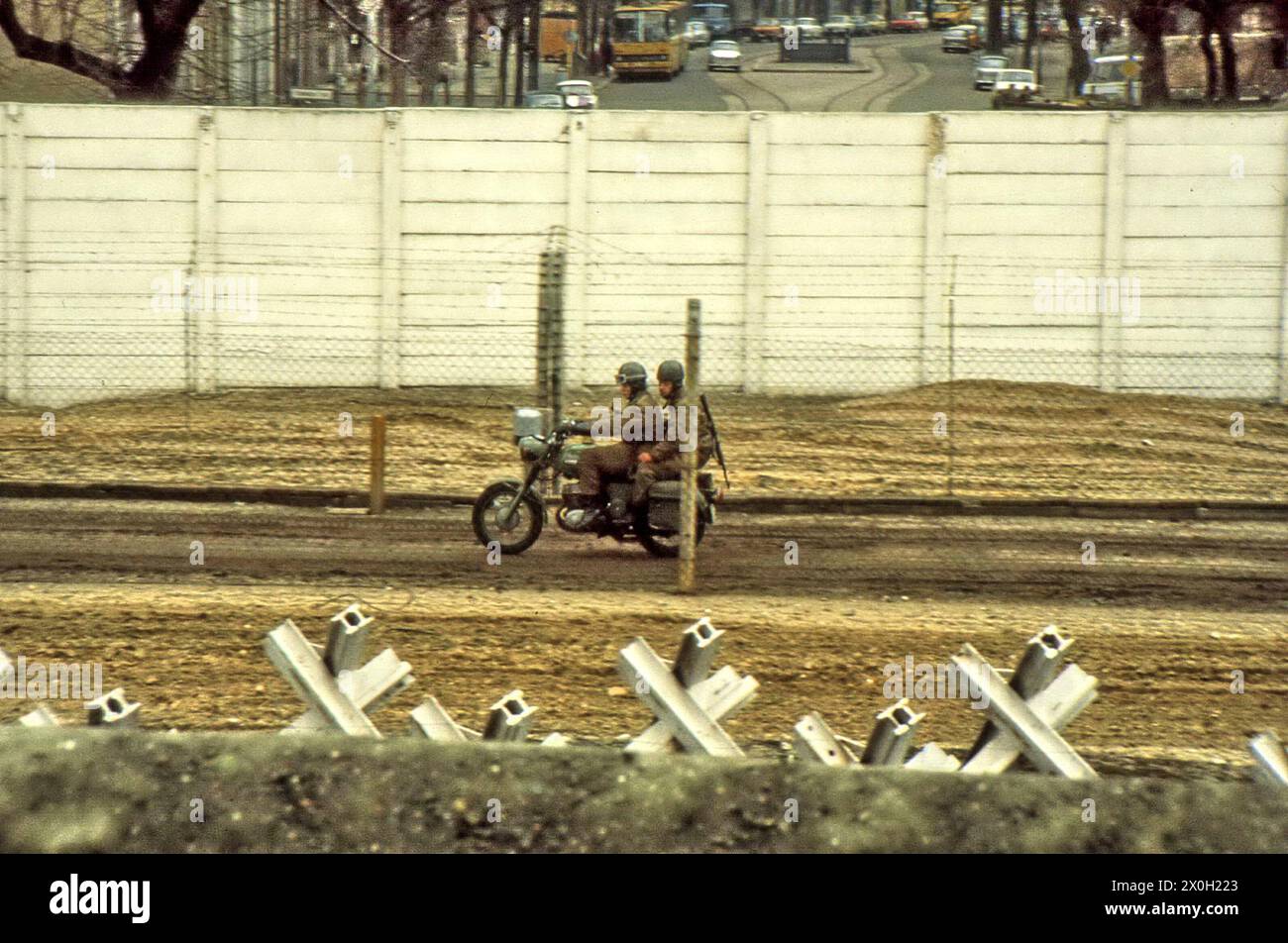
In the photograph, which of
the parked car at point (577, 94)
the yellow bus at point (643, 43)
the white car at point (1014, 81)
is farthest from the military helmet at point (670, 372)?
the yellow bus at point (643, 43)

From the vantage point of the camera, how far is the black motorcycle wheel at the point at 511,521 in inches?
511

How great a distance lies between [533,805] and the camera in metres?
4.61

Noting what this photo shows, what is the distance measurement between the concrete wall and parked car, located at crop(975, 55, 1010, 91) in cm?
3632

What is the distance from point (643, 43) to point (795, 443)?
153 ft

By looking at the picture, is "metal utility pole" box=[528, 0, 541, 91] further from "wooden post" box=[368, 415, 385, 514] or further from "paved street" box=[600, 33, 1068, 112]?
"wooden post" box=[368, 415, 385, 514]

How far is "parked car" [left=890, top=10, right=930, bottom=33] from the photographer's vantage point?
8462 centimetres

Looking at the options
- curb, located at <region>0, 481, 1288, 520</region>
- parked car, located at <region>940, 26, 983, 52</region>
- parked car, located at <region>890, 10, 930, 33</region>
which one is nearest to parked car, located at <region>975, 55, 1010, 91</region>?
parked car, located at <region>940, 26, 983, 52</region>

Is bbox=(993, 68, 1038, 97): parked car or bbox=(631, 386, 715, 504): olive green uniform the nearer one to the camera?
bbox=(631, 386, 715, 504): olive green uniform

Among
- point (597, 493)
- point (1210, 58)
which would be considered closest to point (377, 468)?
point (597, 493)

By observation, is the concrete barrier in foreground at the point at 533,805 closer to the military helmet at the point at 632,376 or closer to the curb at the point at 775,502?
the military helmet at the point at 632,376

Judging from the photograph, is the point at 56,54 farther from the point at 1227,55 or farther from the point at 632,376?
the point at 1227,55

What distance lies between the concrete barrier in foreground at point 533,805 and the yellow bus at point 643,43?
2341 inches

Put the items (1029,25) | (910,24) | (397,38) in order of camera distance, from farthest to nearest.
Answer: (910,24) → (1029,25) → (397,38)

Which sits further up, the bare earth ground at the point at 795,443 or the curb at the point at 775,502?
the bare earth ground at the point at 795,443
